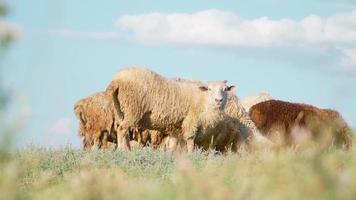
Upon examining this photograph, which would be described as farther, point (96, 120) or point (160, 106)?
point (96, 120)

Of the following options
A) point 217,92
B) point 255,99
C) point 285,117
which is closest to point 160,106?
point 217,92

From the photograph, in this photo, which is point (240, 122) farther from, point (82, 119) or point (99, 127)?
point (82, 119)

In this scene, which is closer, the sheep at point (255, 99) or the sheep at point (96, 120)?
the sheep at point (96, 120)

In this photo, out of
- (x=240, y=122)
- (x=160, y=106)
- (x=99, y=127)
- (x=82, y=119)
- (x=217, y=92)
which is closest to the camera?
(x=217, y=92)

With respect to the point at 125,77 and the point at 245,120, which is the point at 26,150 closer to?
the point at 125,77

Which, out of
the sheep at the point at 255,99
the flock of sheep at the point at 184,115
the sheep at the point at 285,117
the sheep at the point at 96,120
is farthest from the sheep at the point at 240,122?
the sheep at the point at 255,99

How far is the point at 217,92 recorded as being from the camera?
2008cm

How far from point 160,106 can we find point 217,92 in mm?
1581

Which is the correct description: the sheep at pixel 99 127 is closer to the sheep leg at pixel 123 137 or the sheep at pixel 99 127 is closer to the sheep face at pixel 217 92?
the sheep leg at pixel 123 137

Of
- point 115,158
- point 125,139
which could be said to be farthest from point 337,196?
point 125,139

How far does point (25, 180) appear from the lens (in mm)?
10227

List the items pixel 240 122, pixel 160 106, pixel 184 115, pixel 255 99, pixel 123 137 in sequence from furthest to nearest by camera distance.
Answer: pixel 255 99
pixel 240 122
pixel 184 115
pixel 160 106
pixel 123 137

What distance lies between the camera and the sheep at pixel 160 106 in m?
20.5

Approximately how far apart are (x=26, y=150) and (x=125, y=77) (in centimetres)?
767
